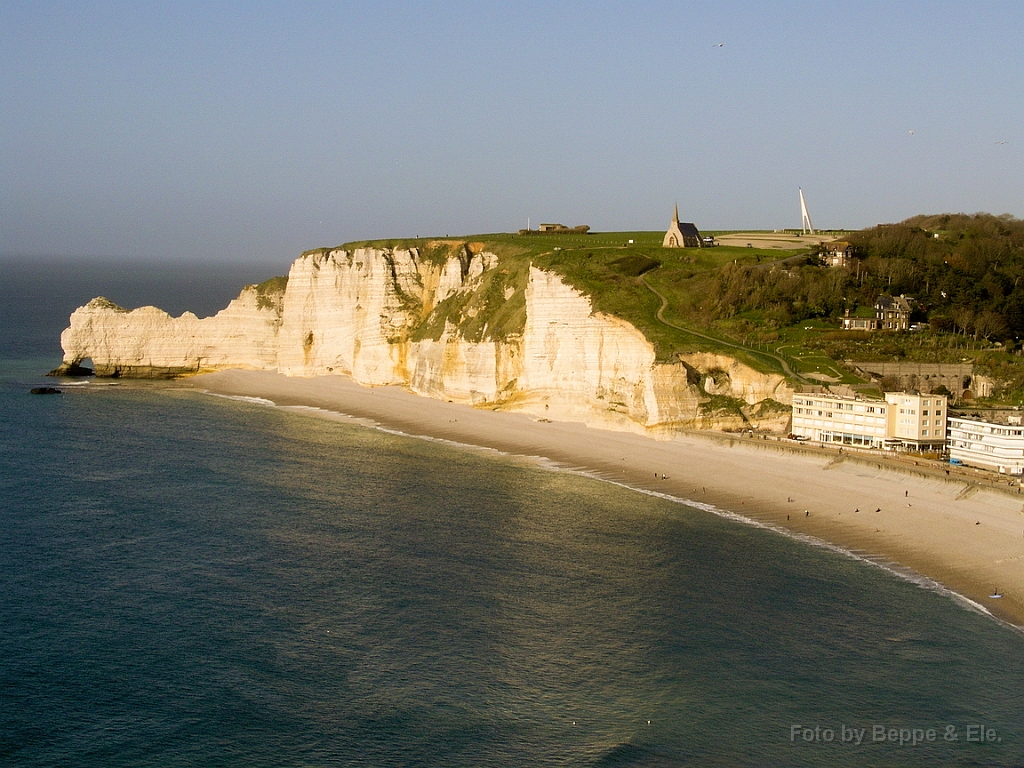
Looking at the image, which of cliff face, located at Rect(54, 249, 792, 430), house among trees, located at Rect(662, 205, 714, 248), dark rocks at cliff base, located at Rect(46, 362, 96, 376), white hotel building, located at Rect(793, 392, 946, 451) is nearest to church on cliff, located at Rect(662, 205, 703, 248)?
house among trees, located at Rect(662, 205, 714, 248)

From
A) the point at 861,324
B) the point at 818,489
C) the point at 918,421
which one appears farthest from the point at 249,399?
the point at 918,421

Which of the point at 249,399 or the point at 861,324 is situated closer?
the point at 861,324

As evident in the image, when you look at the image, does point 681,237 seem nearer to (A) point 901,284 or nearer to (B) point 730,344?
(A) point 901,284

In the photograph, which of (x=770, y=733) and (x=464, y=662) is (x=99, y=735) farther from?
(x=770, y=733)

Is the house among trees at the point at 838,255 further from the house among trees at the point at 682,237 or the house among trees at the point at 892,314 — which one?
the house among trees at the point at 682,237

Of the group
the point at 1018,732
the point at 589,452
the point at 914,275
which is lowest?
the point at 1018,732

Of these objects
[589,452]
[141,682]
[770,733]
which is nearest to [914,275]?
[589,452]
